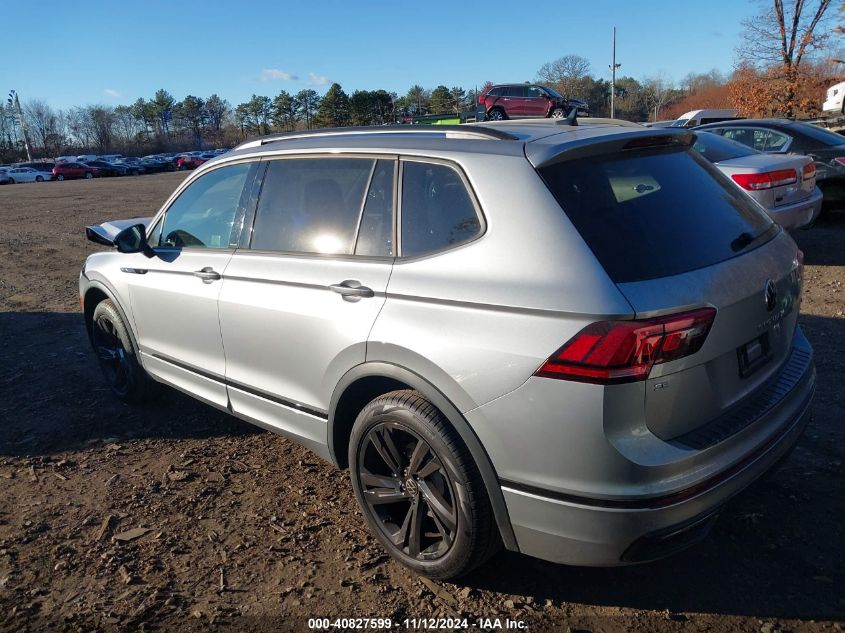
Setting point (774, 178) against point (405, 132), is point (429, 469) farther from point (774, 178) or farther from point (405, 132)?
point (774, 178)

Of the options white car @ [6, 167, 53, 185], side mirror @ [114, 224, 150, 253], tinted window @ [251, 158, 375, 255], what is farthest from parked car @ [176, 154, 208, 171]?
tinted window @ [251, 158, 375, 255]

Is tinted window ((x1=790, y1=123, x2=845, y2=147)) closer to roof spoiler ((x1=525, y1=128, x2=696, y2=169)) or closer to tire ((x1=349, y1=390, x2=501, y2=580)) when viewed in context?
roof spoiler ((x1=525, y1=128, x2=696, y2=169))

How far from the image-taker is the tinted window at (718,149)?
8062mm

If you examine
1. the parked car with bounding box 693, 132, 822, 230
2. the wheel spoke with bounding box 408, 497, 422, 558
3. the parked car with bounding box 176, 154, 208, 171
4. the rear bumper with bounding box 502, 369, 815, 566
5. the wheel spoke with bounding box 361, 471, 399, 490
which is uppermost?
the parked car with bounding box 693, 132, 822, 230

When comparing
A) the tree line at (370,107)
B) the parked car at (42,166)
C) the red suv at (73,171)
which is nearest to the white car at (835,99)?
the tree line at (370,107)

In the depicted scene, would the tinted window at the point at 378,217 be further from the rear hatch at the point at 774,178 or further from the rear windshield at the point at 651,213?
the rear hatch at the point at 774,178

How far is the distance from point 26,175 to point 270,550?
59556mm

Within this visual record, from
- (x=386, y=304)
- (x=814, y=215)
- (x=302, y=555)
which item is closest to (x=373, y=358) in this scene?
(x=386, y=304)

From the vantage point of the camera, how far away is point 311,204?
3.36 metres

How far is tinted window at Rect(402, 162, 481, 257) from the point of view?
2.64 m

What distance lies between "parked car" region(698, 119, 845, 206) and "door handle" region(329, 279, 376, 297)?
8.41 metres

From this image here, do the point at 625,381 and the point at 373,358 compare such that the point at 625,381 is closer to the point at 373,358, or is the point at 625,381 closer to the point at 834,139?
the point at 373,358

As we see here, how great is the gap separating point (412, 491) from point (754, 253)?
5.62 feet

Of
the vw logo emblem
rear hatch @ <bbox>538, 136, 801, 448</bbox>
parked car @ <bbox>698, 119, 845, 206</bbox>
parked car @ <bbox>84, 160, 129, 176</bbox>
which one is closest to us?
rear hatch @ <bbox>538, 136, 801, 448</bbox>
